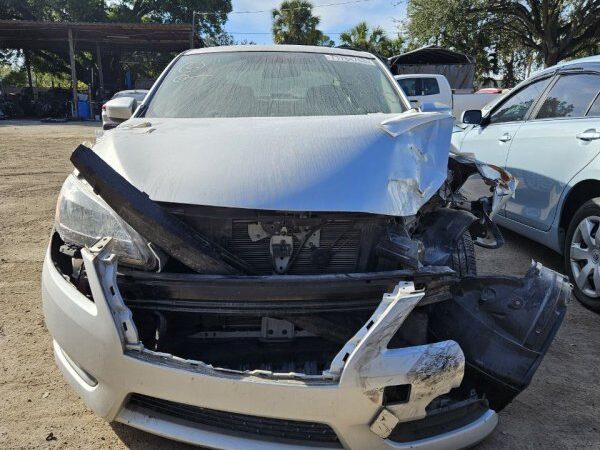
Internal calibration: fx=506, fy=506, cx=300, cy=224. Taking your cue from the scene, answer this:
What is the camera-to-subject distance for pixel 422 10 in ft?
72.2

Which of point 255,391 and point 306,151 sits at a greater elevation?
point 306,151

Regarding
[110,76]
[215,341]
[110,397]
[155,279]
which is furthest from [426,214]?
[110,76]

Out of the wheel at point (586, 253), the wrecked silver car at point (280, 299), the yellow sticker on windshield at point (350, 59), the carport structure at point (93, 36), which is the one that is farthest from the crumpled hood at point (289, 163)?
the carport structure at point (93, 36)

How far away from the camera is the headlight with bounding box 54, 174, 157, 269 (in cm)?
193

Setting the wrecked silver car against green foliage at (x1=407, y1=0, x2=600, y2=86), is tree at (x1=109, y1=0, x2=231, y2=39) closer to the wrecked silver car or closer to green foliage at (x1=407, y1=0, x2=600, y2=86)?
green foliage at (x1=407, y1=0, x2=600, y2=86)

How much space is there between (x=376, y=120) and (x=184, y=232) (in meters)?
1.30

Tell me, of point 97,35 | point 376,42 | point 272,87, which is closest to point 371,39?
point 376,42

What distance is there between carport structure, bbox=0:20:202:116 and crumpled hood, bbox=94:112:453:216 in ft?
73.4

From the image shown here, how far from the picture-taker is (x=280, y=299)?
1.77 meters

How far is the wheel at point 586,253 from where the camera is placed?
346 cm

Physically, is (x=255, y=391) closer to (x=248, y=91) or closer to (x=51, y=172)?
(x=248, y=91)

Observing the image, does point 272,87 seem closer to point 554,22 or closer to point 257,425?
point 257,425

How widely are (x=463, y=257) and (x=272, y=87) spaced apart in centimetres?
164

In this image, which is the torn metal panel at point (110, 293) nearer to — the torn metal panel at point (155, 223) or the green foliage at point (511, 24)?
the torn metal panel at point (155, 223)
